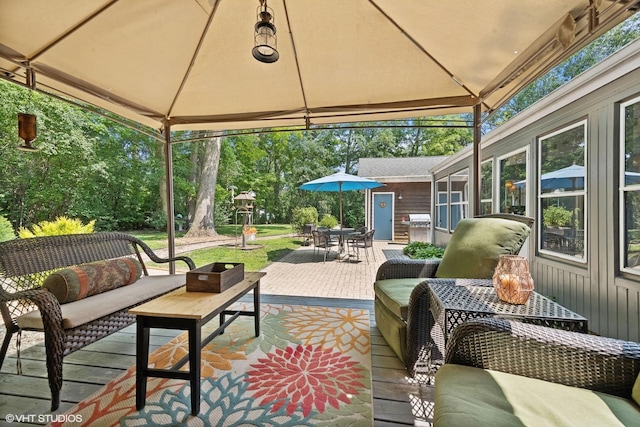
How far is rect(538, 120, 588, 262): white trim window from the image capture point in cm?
306

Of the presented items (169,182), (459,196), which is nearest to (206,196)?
(169,182)

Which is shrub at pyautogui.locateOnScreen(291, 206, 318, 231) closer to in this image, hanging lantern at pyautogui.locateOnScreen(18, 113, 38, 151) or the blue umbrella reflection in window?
the blue umbrella reflection in window

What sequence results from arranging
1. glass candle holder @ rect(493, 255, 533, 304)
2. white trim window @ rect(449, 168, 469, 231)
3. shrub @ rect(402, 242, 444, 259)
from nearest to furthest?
glass candle holder @ rect(493, 255, 533, 304)
white trim window @ rect(449, 168, 469, 231)
shrub @ rect(402, 242, 444, 259)

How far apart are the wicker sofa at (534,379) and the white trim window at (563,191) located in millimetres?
2434

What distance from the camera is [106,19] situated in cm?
208

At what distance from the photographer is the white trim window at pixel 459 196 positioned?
21.9ft

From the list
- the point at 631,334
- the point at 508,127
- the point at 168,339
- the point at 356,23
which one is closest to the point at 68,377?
the point at 168,339

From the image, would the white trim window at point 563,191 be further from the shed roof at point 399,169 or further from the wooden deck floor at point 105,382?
the shed roof at point 399,169

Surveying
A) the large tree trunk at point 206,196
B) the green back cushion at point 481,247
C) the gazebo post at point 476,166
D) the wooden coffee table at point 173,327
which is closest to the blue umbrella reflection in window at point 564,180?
the gazebo post at point 476,166

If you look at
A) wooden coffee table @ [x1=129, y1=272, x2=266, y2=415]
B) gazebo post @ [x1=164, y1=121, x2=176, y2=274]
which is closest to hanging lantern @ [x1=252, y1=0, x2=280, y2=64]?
wooden coffee table @ [x1=129, y1=272, x2=266, y2=415]

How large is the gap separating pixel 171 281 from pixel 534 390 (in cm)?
291

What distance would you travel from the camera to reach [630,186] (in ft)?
8.00

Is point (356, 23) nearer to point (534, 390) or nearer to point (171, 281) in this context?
point (534, 390)

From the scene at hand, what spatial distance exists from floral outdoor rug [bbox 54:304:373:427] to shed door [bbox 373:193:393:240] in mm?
8648
